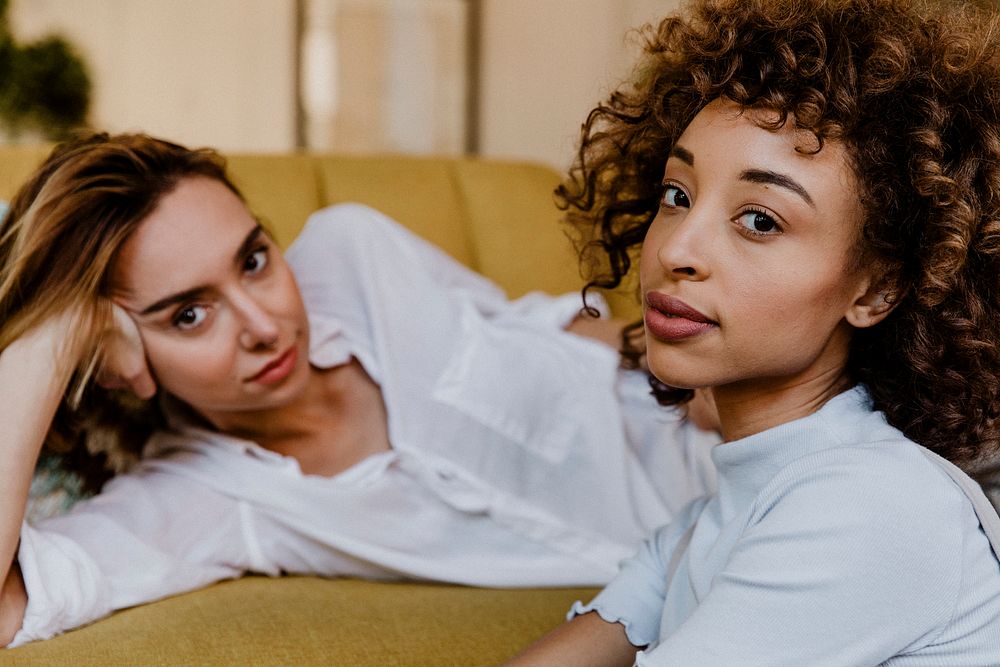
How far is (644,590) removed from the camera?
1.19 m

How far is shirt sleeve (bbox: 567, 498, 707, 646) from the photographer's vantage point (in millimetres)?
1185

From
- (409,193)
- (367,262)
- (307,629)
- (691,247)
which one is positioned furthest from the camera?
(409,193)

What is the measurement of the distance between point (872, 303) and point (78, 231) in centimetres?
107

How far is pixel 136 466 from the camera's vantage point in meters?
1.70

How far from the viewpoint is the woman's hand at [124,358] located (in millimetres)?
1514

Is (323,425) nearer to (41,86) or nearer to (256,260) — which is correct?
(256,260)

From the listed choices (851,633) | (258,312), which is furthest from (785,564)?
(258,312)

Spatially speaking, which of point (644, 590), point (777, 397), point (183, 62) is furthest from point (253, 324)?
point (183, 62)

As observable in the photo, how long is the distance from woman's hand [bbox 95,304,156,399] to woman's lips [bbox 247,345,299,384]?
0.16 meters

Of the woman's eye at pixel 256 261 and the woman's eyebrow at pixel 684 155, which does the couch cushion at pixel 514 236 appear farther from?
the woman's eyebrow at pixel 684 155

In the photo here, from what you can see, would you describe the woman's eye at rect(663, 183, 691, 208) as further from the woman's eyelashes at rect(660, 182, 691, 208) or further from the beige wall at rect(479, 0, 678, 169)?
the beige wall at rect(479, 0, 678, 169)

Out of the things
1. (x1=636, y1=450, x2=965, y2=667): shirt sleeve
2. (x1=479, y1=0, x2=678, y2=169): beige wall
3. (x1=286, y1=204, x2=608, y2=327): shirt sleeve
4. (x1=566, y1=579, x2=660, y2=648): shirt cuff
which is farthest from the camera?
(x1=479, y1=0, x2=678, y2=169): beige wall

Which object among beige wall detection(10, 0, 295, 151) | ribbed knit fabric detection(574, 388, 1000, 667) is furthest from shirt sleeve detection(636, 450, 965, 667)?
beige wall detection(10, 0, 295, 151)

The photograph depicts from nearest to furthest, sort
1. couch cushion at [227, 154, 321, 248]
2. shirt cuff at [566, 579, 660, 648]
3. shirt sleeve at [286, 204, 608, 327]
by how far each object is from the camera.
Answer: shirt cuff at [566, 579, 660, 648], shirt sleeve at [286, 204, 608, 327], couch cushion at [227, 154, 321, 248]
